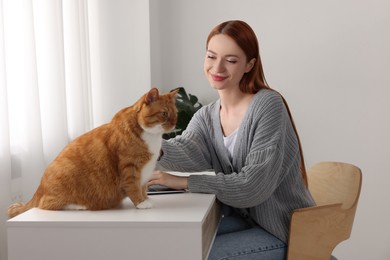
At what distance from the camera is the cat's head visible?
3.96 feet

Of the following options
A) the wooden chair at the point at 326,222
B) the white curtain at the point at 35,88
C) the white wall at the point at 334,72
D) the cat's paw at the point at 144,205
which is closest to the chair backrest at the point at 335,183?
the wooden chair at the point at 326,222

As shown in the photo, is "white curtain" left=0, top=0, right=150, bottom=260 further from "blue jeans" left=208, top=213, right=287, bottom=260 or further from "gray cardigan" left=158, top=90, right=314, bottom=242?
"blue jeans" left=208, top=213, right=287, bottom=260

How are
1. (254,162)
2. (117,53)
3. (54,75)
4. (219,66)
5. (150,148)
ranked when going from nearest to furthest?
(150,148) < (254,162) < (219,66) < (54,75) < (117,53)

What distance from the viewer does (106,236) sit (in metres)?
1.13

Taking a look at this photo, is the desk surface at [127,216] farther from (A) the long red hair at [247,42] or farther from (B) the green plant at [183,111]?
(B) the green plant at [183,111]

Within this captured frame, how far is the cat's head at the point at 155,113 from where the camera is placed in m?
1.21

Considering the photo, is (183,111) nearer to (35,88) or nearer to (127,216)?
(35,88)

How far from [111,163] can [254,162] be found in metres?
0.42

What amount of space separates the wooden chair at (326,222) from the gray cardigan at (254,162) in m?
0.05

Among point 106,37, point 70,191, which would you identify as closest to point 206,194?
point 70,191

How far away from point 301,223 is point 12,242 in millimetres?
781

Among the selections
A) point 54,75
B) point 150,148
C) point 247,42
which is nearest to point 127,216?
point 150,148

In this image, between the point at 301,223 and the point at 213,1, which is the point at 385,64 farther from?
the point at 301,223

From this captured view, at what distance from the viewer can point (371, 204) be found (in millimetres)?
2691
